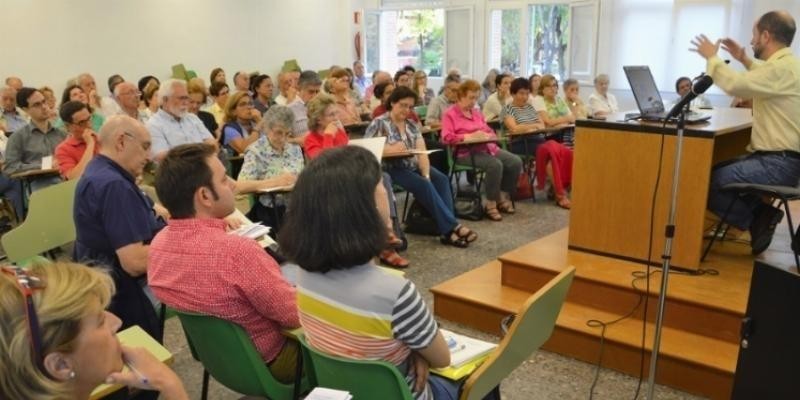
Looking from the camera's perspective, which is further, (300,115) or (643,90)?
(300,115)

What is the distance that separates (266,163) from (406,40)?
8.85m

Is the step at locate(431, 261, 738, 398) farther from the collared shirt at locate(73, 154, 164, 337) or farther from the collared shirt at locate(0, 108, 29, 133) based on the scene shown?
the collared shirt at locate(0, 108, 29, 133)

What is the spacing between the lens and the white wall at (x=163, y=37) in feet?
26.4

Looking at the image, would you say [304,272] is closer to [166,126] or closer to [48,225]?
[48,225]

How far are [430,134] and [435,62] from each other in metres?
6.05

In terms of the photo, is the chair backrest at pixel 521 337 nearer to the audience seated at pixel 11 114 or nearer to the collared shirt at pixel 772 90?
the collared shirt at pixel 772 90

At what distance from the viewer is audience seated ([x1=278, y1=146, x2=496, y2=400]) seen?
1.59 meters

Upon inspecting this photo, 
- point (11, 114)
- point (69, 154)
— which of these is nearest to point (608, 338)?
point (69, 154)

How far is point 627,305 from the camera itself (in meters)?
3.14

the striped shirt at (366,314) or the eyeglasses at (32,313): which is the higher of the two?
the eyeglasses at (32,313)

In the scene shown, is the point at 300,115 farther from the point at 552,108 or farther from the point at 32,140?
the point at 552,108

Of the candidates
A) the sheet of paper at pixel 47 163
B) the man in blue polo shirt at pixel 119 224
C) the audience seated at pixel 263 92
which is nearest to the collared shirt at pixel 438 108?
the audience seated at pixel 263 92

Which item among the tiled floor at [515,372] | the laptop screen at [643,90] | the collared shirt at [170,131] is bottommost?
the tiled floor at [515,372]

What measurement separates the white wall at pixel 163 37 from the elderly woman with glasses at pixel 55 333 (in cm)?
813
